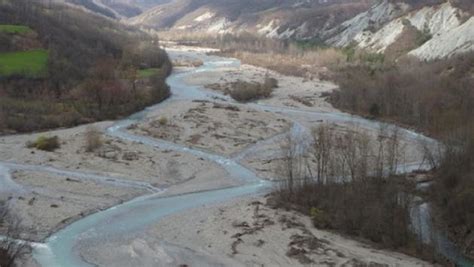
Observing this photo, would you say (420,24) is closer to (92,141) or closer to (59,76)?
(59,76)

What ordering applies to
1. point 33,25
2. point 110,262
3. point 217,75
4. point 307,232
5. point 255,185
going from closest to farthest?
1. point 110,262
2. point 307,232
3. point 255,185
4. point 33,25
5. point 217,75

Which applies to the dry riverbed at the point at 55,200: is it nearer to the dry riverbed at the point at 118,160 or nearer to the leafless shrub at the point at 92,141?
the dry riverbed at the point at 118,160

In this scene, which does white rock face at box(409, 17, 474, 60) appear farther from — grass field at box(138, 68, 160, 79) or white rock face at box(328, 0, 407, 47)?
grass field at box(138, 68, 160, 79)

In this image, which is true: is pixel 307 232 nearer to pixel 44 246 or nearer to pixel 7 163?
pixel 44 246

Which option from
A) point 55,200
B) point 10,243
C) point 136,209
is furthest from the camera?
point 136,209

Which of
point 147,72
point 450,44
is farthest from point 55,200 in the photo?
point 450,44

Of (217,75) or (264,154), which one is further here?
(217,75)

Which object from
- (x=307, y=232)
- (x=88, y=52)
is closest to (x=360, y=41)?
(x=88, y=52)

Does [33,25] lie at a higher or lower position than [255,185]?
higher
